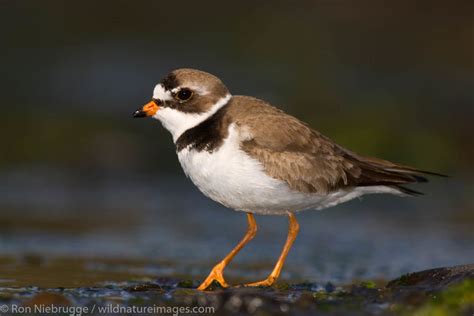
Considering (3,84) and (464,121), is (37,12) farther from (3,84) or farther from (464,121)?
(464,121)

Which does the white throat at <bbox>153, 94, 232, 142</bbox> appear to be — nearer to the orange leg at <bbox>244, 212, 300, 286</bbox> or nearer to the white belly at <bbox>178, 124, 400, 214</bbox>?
the white belly at <bbox>178, 124, 400, 214</bbox>

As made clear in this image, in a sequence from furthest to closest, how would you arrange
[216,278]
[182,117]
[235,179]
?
[216,278]
[182,117]
[235,179]

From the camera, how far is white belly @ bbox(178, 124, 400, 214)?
8.03 meters

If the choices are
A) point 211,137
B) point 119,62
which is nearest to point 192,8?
point 119,62

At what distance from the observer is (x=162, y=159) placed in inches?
661

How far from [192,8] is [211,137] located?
15.6 meters

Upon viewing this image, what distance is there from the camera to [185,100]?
28.0 feet

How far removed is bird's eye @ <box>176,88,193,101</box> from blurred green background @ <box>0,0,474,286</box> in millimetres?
3456

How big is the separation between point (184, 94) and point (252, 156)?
3.01ft

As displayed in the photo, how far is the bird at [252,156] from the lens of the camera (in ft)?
26.6

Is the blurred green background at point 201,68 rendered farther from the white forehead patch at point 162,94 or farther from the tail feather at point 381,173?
the white forehead patch at point 162,94

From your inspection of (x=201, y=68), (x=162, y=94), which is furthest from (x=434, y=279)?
(x=201, y=68)

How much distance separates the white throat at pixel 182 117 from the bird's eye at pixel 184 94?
0.13 m

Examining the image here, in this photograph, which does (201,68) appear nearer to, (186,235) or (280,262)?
(186,235)
